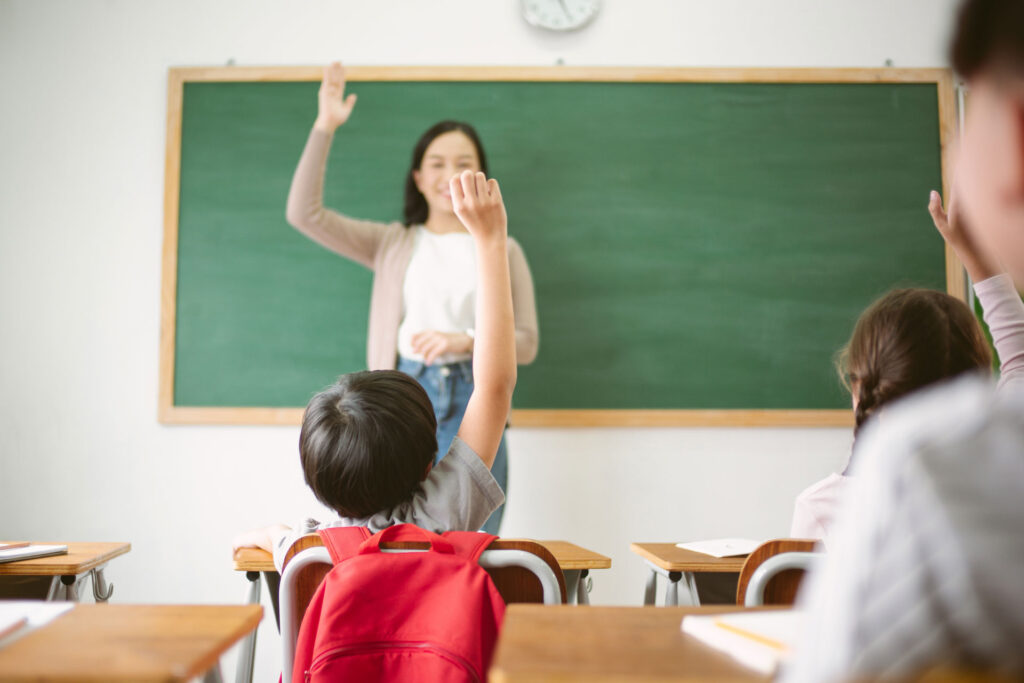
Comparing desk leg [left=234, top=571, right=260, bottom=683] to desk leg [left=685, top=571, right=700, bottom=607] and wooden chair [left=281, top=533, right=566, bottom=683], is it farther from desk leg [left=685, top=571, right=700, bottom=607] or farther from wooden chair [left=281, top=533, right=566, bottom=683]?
desk leg [left=685, top=571, right=700, bottom=607]

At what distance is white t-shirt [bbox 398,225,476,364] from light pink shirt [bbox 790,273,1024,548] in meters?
1.57

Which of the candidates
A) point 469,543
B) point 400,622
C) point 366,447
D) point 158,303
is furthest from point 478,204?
point 158,303

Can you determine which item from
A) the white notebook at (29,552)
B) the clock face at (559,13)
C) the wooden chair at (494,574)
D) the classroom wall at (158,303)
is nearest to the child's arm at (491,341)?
the wooden chair at (494,574)

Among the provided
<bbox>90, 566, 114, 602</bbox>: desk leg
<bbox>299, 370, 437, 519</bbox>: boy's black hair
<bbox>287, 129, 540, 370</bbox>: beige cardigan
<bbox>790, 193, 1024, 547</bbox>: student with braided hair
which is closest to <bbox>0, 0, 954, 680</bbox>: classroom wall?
<bbox>287, 129, 540, 370</bbox>: beige cardigan

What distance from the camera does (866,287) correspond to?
321 centimetres

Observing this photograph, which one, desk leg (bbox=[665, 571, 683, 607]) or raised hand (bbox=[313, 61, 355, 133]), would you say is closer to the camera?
desk leg (bbox=[665, 571, 683, 607])

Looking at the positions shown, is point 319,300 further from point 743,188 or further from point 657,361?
point 743,188

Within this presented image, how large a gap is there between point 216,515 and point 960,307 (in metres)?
2.76

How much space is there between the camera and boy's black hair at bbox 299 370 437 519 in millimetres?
1244

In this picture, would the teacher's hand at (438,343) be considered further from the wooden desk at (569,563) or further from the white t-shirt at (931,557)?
the white t-shirt at (931,557)

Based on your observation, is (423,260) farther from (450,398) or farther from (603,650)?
(603,650)

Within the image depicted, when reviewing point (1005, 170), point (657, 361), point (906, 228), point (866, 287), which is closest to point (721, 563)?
point (1005, 170)

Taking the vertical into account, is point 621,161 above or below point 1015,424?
above

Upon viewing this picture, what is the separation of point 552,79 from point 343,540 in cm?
257
